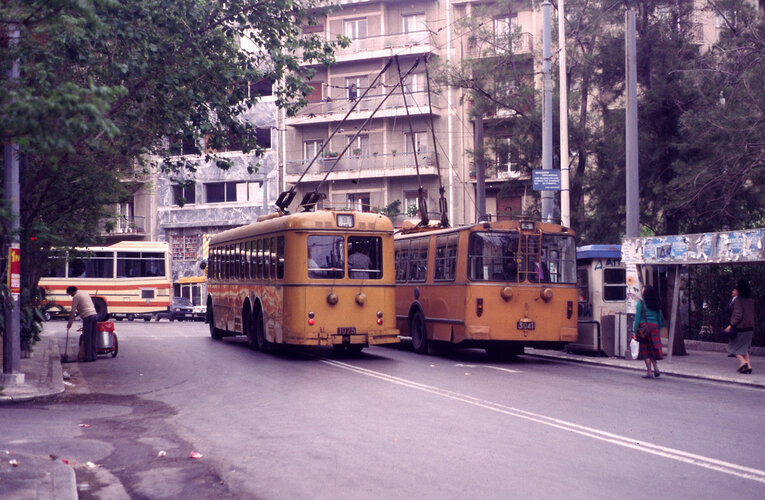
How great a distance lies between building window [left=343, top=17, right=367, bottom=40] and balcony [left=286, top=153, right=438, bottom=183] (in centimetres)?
627

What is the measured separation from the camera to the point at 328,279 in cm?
1917

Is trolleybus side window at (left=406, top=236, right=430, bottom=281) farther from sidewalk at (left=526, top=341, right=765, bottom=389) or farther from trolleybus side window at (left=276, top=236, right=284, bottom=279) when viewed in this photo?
trolleybus side window at (left=276, top=236, right=284, bottom=279)

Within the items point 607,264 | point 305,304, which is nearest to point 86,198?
point 305,304

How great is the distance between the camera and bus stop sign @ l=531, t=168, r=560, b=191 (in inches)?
862

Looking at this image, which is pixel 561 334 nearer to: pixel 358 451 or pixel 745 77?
pixel 745 77

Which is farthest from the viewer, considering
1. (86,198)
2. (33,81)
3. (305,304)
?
(305,304)

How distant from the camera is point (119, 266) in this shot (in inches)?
1647

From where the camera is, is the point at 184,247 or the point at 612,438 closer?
the point at 612,438

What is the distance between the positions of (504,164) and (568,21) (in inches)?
184

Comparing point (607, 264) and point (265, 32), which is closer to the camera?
point (265, 32)

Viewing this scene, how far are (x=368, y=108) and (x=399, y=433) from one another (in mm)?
38296

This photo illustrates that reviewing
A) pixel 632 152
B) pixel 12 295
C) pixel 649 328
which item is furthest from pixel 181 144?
pixel 632 152

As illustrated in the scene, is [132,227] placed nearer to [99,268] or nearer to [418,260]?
[99,268]

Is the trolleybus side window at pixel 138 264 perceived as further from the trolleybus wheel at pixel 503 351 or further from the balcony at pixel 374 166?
the trolleybus wheel at pixel 503 351
